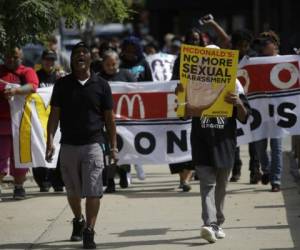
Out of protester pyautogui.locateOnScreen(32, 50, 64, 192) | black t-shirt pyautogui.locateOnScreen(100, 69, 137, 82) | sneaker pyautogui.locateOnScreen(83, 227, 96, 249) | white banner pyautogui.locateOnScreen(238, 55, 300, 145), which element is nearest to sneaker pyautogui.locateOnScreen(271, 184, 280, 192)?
white banner pyautogui.locateOnScreen(238, 55, 300, 145)

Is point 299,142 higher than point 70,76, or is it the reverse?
point 70,76

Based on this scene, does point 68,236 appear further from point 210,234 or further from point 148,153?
point 148,153

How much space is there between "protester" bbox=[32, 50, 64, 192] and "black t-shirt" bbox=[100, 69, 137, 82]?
660mm

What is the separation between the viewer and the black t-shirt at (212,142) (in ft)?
30.3

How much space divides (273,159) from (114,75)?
2.36 m

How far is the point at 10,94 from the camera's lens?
11.9 m

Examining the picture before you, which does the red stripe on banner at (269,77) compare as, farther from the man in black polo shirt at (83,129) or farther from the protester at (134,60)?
the man in black polo shirt at (83,129)

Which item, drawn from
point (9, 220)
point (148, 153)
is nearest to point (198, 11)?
point (148, 153)

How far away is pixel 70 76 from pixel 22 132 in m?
3.17

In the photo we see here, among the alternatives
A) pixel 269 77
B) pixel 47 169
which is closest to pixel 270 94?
pixel 269 77

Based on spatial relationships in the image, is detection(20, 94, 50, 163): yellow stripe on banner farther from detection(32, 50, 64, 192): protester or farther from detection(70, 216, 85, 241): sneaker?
detection(70, 216, 85, 241): sneaker

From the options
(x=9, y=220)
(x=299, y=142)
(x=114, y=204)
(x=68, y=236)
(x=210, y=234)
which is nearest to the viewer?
(x=210, y=234)

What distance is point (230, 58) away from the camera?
30.2 feet

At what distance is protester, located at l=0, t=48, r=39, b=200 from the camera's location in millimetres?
11938
